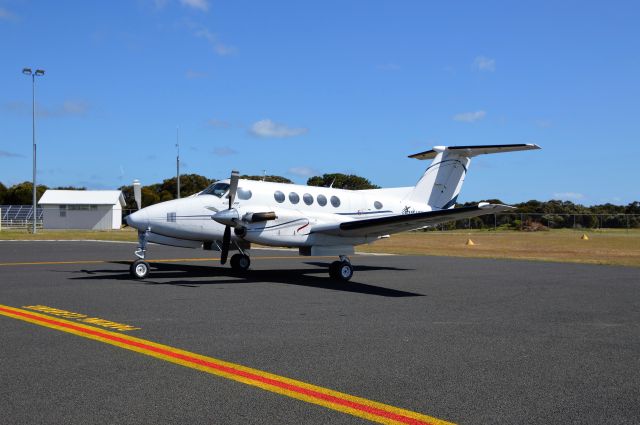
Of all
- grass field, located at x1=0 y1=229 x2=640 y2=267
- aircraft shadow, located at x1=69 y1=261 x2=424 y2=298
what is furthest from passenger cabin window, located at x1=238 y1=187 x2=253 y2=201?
grass field, located at x1=0 y1=229 x2=640 y2=267

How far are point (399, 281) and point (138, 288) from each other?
7.30m

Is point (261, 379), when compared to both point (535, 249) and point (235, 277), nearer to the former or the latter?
point (235, 277)

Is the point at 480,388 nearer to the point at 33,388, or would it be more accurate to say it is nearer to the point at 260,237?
the point at 33,388

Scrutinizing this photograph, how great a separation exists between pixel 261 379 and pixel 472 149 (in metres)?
17.1

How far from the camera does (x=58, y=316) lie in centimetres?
1021

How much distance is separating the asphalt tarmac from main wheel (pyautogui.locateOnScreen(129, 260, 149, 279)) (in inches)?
22.4

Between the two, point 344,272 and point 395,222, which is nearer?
point 395,222

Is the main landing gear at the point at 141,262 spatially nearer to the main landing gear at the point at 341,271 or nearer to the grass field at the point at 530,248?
the main landing gear at the point at 341,271

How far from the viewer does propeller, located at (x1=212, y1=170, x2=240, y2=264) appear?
16797 mm

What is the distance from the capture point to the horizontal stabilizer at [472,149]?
1919 centimetres

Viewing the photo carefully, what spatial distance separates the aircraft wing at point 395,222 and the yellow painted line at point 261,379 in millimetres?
9350

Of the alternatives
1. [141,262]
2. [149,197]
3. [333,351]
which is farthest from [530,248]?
[149,197]

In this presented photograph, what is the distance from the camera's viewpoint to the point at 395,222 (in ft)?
55.5

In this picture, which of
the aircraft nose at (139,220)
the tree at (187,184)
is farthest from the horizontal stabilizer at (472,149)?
the tree at (187,184)
